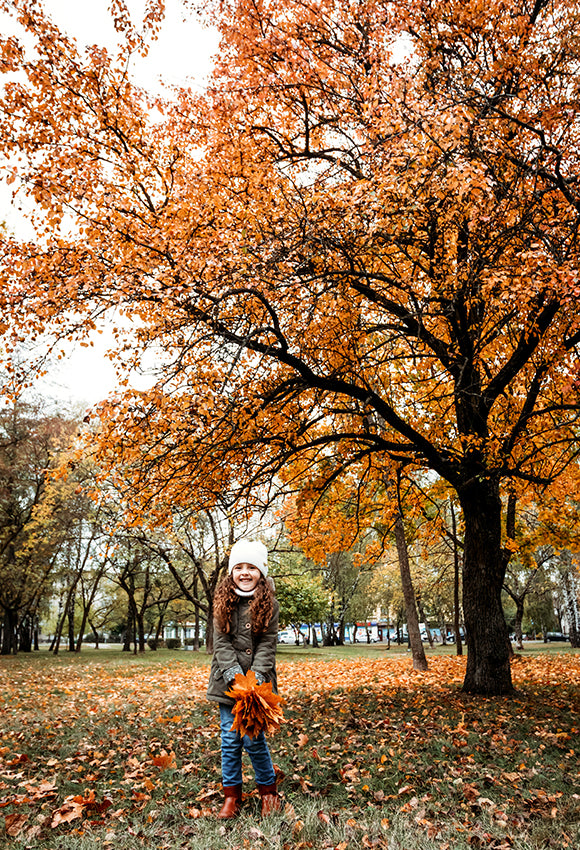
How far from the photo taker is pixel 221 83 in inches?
347

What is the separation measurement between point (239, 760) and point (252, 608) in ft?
3.43

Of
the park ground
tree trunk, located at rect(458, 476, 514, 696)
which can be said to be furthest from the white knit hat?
tree trunk, located at rect(458, 476, 514, 696)

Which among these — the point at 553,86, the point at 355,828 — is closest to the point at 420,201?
the point at 553,86

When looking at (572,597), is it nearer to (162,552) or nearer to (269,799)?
(162,552)

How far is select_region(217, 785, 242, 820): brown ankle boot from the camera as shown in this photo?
12.3 feet

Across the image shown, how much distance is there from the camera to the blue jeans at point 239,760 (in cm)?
387

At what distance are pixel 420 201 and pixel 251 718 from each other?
5.16 metres

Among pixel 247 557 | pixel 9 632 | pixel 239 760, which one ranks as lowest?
pixel 9 632

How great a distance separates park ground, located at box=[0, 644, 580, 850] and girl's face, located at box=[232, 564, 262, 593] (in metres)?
1.46

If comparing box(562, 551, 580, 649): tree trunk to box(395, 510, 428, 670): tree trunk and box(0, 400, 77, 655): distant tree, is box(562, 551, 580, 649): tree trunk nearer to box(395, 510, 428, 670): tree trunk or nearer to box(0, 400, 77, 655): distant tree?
box(395, 510, 428, 670): tree trunk

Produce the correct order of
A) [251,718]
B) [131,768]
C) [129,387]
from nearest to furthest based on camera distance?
[251,718], [131,768], [129,387]

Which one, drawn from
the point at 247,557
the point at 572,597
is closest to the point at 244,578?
the point at 247,557

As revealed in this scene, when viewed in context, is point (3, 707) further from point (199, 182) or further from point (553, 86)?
point (553, 86)

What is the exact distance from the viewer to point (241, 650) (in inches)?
161
